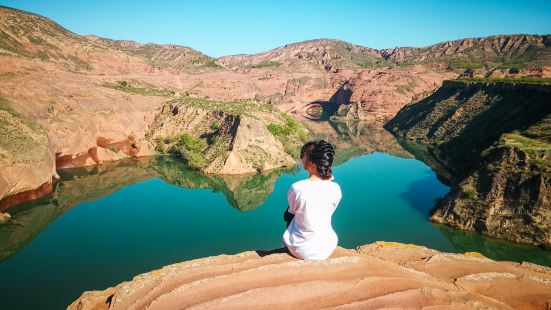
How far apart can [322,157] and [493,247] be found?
960 inches

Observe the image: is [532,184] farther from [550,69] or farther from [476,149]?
[550,69]

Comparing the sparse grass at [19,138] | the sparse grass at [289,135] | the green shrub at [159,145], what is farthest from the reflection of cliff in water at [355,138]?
the sparse grass at [19,138]

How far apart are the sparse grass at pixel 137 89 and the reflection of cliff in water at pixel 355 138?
31.6 metres

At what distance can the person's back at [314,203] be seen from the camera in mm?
5953

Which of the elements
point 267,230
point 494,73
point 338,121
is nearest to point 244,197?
point 267,230

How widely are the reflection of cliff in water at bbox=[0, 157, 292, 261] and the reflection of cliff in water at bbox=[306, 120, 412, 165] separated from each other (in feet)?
58.6

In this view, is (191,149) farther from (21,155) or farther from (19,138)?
(21,155)

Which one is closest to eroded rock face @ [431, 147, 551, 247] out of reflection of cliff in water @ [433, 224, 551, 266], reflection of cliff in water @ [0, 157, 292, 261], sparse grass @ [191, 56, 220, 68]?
reflection of cliff in water @ [433, 224, 551, 266]

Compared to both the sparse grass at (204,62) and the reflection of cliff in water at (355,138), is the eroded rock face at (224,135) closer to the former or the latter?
the reflection of cliff in water at (355,138)

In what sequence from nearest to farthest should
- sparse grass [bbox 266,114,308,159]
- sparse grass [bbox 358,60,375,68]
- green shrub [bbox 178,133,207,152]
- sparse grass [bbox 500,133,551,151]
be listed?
sparse grass [bbox 500,133,551,151] < green shrub [bbox 178,133,207,152] < sparse grass [bbox 266,114,308,159] < sparse grass [bbox 358,60,375,68]

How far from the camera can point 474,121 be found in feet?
178

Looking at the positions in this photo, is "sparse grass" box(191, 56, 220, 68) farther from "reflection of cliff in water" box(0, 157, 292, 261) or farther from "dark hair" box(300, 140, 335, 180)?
"dark hair" box(300, 140, 335, 180)

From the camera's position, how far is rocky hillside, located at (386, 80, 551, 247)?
2488 centimetres

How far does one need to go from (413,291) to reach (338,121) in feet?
308
